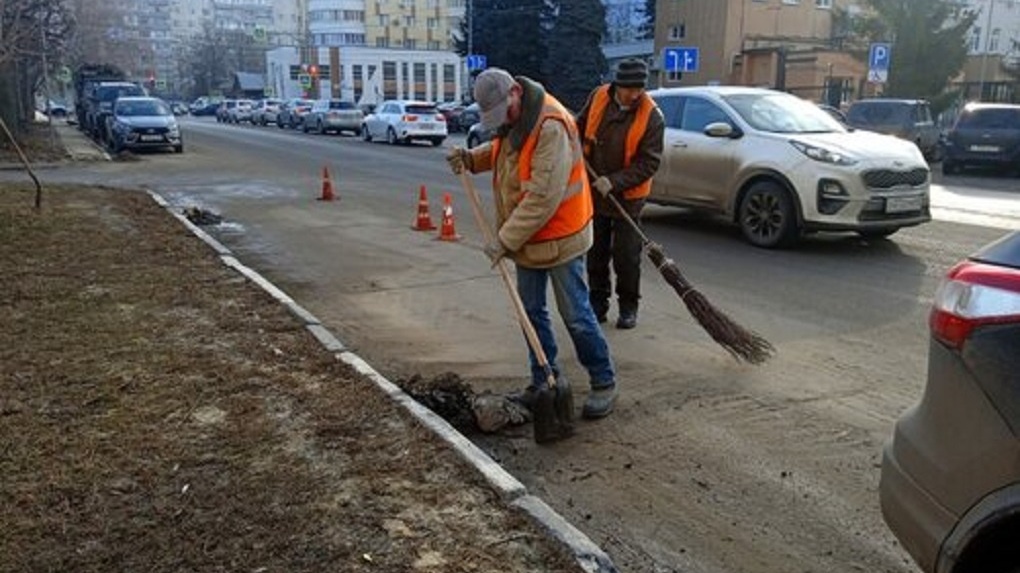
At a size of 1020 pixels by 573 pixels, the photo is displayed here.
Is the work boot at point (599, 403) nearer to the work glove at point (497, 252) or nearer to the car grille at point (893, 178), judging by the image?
the work glove at point (497, 252)

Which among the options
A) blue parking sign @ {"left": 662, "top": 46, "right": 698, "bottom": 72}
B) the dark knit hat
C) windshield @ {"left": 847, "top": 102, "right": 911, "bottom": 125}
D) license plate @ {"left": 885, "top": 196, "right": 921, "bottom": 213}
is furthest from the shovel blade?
blue parking sign @ {"left": 662, "top": 46, "right": 698, "bottom": 72}

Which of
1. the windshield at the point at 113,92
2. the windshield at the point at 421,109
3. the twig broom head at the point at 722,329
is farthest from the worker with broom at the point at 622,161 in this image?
the windshield at the point at 113,92

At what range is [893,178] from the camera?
29.3 ft

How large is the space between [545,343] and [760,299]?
3.07 metres

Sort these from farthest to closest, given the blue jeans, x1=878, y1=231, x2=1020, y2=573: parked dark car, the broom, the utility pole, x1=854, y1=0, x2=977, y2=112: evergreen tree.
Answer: the utility pole → x1=854, y1=0, x2=977, y2=112: evergreen tree → the broom → the blue jeans → x1=878, y1=231, x2=1020, y2=573: parked dark car

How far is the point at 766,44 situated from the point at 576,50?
10028 mm

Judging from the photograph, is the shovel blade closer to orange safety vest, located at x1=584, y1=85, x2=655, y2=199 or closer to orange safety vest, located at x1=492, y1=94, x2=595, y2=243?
orange safety vest, located at x1=492, y1=94, x2=595, y2=243

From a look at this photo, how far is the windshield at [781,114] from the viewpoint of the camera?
9.74 meters

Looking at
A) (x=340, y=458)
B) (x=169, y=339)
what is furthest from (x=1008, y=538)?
(x=169, y=339)

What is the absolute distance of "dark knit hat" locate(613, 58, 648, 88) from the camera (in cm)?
580

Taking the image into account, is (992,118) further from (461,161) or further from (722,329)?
(461,161)

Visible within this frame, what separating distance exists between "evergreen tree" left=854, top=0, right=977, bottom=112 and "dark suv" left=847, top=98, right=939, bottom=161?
14567mm

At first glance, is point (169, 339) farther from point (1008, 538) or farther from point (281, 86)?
point (281, 86)

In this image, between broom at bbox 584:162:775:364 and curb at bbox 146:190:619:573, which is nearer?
curb at bbox 146:190:619:573
